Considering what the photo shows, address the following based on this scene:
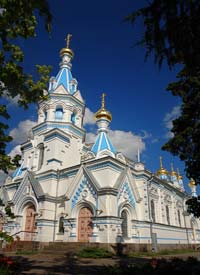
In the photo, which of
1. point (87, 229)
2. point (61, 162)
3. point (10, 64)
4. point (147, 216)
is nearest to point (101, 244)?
point (87, 229)

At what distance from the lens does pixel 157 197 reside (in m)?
25.4

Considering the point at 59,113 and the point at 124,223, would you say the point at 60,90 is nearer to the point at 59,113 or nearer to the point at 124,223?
the point at 59,113

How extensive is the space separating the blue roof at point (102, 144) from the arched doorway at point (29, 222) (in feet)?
25.2

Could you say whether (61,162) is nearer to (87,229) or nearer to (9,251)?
(87,229)

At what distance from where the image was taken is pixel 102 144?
22891mm

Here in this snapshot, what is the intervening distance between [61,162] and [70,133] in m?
3.46

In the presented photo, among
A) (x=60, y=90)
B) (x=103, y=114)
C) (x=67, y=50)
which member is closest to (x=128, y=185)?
(x=103, y=114)

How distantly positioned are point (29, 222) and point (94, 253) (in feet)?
28.5

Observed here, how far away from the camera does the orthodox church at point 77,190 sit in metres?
18.9

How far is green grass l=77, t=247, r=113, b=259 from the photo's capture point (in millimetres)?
15172

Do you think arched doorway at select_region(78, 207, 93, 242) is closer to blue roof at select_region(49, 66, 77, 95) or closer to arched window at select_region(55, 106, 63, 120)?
arched window at select_region(55, 106, 63, 120)

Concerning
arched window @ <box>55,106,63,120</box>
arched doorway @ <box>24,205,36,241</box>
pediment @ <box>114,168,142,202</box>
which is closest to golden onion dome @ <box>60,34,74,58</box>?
arched window @ <box>55,106,63,120</box>

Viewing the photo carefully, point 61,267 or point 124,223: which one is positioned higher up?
point 124,223

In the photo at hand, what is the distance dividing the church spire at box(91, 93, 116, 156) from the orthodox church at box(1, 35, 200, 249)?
9 cm
